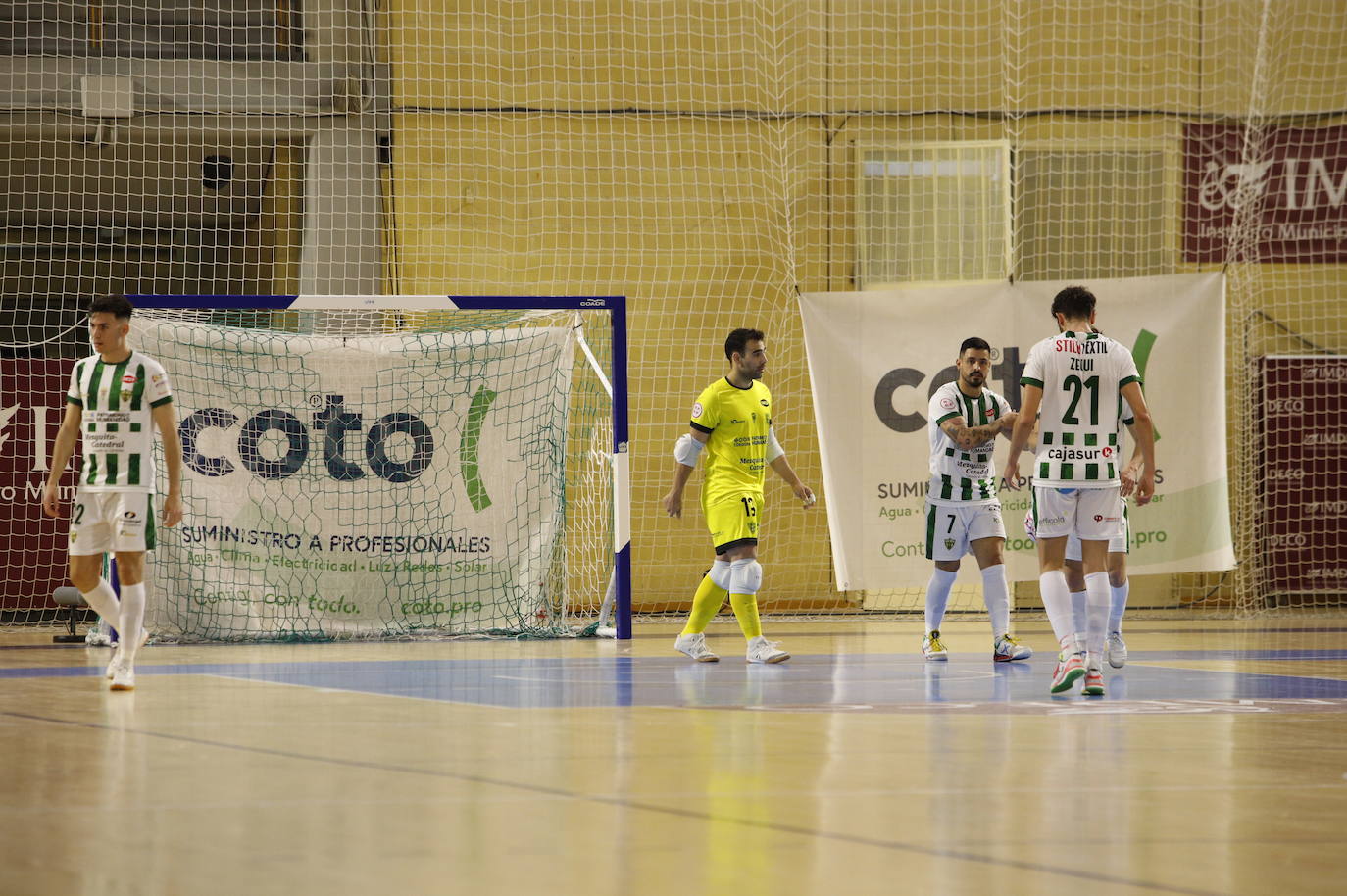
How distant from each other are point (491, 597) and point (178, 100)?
5.86 meters

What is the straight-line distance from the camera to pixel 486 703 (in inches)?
312

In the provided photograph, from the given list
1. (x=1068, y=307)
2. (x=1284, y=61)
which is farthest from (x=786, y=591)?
(x=1068, y=307)

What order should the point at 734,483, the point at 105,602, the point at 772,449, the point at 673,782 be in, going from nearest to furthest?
the point at 673,782, the point at 105,602, the point at 734,483, the point at 772,449

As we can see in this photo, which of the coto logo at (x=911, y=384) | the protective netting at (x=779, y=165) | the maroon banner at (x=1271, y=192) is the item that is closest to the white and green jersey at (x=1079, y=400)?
the coto logo at (x=911, y=384)

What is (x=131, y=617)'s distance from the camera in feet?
28.8

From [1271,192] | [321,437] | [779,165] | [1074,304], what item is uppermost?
[779,165]

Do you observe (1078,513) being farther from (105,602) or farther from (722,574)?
(105,602)

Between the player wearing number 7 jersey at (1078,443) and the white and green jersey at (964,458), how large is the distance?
8.86 ft

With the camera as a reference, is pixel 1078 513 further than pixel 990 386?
No

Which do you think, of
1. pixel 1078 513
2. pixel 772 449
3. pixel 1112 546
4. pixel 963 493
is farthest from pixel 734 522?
pixel 1078 513

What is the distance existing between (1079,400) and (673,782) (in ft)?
12.7

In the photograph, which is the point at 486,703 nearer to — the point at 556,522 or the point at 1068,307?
the point at 1068,307

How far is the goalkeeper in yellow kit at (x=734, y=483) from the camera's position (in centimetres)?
1055

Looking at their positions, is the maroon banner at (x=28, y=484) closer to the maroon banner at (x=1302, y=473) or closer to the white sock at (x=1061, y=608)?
the white sock at (x=1061, y=608)
